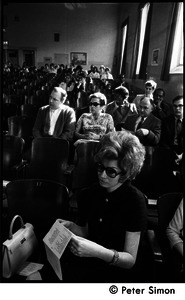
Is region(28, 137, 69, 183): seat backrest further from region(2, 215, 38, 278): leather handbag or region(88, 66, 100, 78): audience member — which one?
region(88, 66, 100, 78): audience member

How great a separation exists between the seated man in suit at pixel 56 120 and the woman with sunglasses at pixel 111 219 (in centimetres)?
193

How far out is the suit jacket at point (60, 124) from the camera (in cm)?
→ 313

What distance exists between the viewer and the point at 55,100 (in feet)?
10.3

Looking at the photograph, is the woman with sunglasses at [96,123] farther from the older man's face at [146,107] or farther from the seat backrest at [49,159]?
the seat backrest at [49,159]

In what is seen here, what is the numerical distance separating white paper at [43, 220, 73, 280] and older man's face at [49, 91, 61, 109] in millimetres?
2286

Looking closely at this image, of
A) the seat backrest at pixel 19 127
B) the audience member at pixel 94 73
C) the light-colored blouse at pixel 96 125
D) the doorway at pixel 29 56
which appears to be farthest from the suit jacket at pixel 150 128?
the doorway at pixel 29 56

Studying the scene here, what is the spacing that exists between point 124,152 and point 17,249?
0.60 m

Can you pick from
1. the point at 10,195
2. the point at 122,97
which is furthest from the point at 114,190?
the point at 122,97

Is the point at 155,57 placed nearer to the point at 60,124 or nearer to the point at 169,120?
the point at 169,120

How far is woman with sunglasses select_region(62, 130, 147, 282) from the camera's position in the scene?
42.3 inches

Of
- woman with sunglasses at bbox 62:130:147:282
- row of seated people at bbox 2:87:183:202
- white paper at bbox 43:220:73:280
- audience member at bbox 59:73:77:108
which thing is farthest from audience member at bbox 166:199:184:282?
audience member at bbox 59:73:77:108

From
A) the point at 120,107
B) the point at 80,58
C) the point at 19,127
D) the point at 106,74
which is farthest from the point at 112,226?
the point at 106,74

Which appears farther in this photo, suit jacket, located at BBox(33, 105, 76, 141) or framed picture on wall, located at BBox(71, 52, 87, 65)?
framed picture on wall, located at BBox(71, 52, 87, 65)

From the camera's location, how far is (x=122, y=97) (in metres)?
3.73
